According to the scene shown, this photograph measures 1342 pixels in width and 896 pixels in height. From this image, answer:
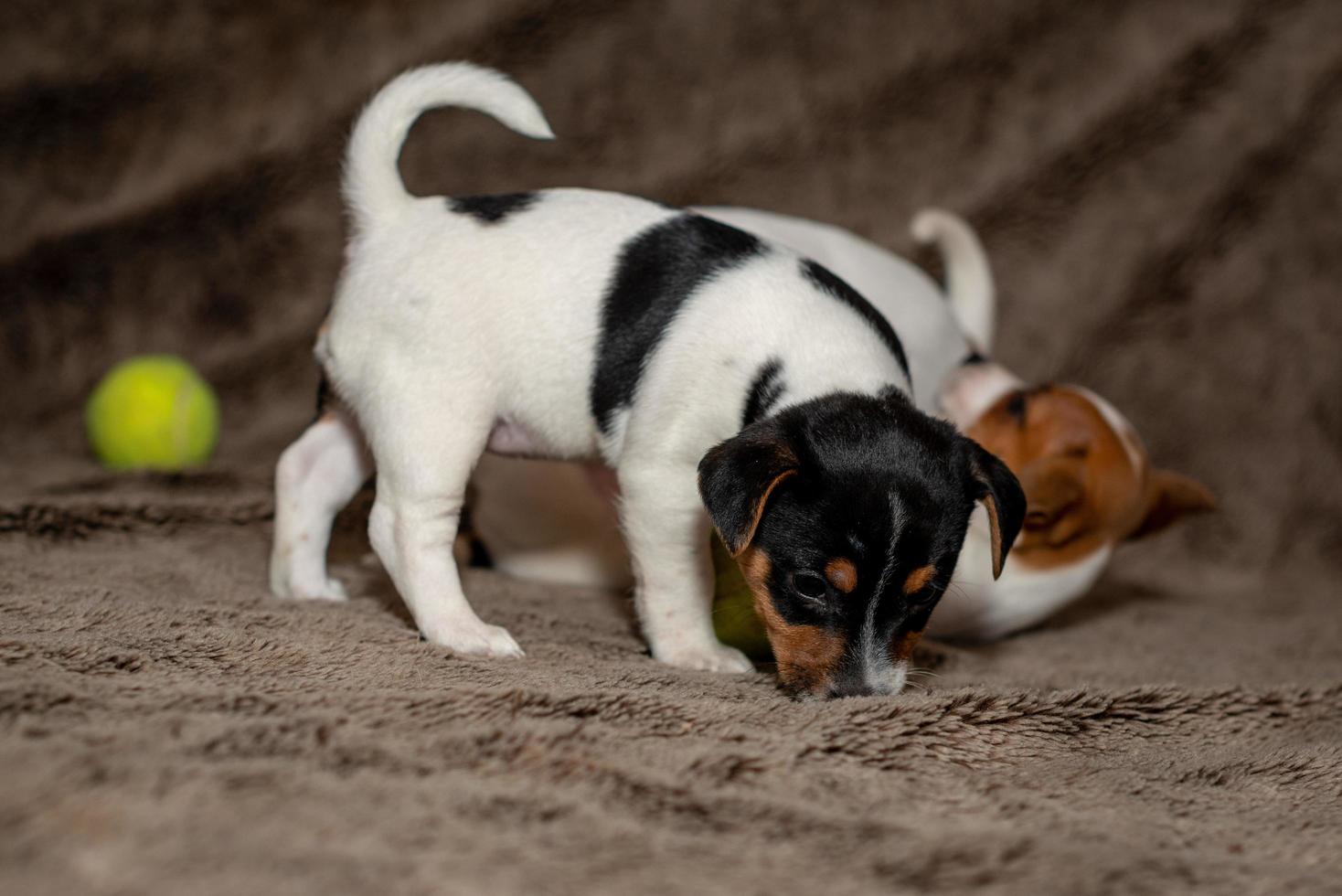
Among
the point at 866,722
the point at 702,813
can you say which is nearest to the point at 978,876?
the point at 702,813

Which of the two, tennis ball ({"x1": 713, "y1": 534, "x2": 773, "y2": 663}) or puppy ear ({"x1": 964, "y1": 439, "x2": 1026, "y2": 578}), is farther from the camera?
tennis ball ({"x1": 713, "y1": 534, "x2": 773, "y2": 663})

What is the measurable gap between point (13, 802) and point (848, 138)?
389 centimetres

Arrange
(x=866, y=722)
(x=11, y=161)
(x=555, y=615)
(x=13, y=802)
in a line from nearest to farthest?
(x=13, y=802)
(x=866, y=722)
(x=555, y=615)
(x=11, y=161)

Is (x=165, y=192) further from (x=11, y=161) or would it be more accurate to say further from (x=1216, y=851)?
(x=1216, y=851)

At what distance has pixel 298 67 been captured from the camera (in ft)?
15.5

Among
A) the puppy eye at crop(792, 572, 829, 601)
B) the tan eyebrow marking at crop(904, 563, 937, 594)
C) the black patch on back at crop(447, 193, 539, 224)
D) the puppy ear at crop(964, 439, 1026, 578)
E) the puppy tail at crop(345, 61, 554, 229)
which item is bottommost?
the puppy eye at crop(792, 572, 829, 601)

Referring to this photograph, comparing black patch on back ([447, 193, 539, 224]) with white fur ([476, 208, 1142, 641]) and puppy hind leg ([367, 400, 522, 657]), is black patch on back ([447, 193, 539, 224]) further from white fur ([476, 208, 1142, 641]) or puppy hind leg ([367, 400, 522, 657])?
white fur ([476, 208, 1142, 641])

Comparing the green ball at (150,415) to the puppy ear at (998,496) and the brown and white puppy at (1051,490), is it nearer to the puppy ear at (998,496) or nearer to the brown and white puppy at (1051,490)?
the brown and white puppy at (1051,490)

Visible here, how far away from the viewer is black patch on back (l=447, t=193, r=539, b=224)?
2961mm

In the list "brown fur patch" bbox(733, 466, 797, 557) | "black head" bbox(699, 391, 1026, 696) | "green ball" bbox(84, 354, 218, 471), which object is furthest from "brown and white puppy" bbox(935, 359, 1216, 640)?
"green ball" bbox(84, 354, 218, 471)

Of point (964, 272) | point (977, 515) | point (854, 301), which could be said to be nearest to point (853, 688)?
point (854, 301)

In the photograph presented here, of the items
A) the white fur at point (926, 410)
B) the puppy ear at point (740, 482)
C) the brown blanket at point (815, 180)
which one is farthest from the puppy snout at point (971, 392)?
the puppy ear at point (740, 482)

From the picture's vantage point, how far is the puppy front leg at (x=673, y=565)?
2.67 m

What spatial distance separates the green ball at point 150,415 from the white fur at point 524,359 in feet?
4.29
